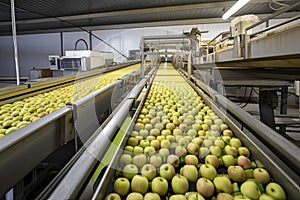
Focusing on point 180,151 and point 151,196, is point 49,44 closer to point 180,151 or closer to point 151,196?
point 180,151

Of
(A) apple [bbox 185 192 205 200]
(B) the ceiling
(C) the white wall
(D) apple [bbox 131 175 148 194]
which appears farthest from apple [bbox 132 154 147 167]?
(C) the white wall

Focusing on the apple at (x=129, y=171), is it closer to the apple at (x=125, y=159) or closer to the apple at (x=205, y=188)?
the apple at (x=125, y=159)

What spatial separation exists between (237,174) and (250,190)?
89 millimetres

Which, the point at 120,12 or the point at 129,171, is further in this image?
the point at 120,12

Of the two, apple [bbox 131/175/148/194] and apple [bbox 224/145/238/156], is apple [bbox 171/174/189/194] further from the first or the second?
apple [bbox 224/145/238/156]

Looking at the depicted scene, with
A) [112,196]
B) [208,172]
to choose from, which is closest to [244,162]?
[208,172]

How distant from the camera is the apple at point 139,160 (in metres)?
0.85

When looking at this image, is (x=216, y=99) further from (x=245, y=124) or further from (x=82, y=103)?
(x=82, y=103)

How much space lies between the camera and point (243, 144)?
3.36 feet

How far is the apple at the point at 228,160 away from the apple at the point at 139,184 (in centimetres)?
33

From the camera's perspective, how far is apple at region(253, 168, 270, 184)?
0.73 metres

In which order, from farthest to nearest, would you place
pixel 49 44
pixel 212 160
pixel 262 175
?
pixel 49 44, pixel 212 160, pixel 262 175

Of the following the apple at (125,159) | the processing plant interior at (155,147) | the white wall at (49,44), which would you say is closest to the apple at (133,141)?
the processing plant interior at (155,147)

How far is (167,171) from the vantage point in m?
0.77
